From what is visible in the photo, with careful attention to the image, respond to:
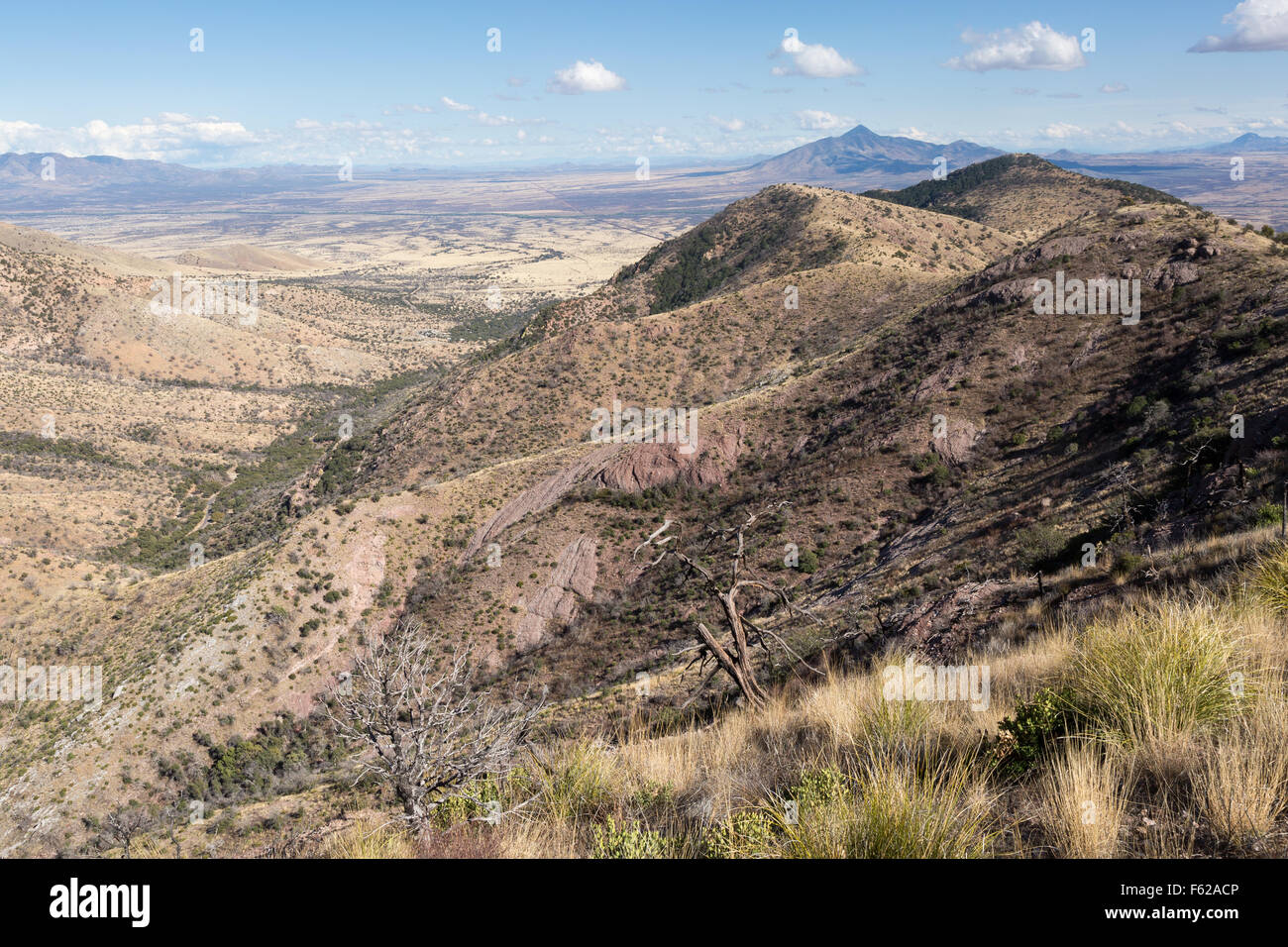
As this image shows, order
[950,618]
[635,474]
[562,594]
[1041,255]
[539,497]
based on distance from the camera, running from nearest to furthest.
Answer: [950,618] < [562,594] < [635,474] < [539,497] < [1041,255]

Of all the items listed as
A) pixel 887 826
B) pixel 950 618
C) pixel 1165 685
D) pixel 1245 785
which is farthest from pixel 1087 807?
pixel 950 618

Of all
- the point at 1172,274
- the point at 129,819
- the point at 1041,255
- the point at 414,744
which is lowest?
the point at 129,819

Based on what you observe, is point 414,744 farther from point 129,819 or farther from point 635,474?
point 635,474

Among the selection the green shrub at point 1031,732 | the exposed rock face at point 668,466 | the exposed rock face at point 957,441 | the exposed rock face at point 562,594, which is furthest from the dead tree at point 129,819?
the exposed rock face at point 957,441

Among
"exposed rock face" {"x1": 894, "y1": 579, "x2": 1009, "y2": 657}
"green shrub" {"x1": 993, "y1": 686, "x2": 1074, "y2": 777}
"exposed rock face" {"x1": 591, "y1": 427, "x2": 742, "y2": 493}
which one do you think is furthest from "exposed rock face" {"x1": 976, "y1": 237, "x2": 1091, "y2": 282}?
"green shrub" {"x1": 993, "y1": 686, "x2": 1074, "y2": 777}

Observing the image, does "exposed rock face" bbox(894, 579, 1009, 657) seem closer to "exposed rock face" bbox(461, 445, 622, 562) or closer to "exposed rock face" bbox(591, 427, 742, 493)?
"exposed rock face" bbox(591, 427, 742, 493)

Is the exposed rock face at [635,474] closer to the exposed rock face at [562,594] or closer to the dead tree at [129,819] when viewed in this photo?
the exposed rock face at [562,594]
